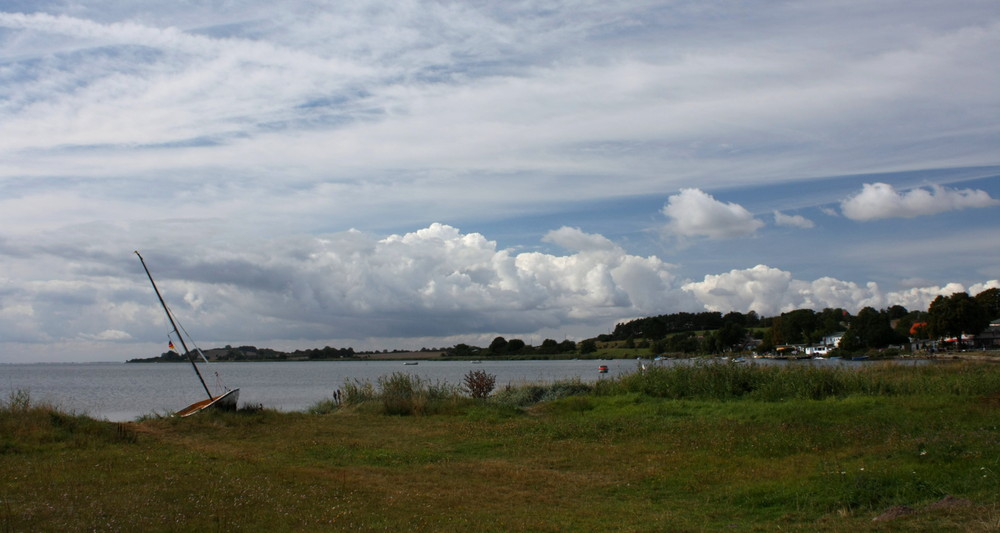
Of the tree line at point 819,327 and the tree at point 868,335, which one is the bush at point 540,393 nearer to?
the tree line at point 819,327

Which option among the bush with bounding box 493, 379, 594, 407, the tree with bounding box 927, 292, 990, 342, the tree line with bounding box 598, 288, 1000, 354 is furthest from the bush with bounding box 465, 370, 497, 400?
the tree with bounding box 927, 292, 990, 342

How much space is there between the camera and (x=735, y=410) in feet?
71.0

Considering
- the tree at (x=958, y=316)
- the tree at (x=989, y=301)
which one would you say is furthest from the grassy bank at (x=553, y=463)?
the tree at (x=989, y=301)

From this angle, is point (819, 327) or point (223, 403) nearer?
point (223, 403)

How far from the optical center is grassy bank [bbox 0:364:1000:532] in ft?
31.4

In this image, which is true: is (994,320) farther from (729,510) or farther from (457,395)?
(729,510)

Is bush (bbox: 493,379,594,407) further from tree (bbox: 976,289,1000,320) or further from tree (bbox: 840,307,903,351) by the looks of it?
tree (bbox: 840,307,903,351)

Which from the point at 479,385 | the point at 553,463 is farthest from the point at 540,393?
the point at 553,463

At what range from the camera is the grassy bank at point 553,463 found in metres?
9.56

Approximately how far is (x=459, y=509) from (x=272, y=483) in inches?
142

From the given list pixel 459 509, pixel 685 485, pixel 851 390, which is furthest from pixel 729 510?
pixel 851 390

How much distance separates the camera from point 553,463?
15242 millimetres

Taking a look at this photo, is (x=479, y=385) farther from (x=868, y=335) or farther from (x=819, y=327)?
(x=819, y=327)

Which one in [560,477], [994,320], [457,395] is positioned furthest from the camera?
[994,320]
